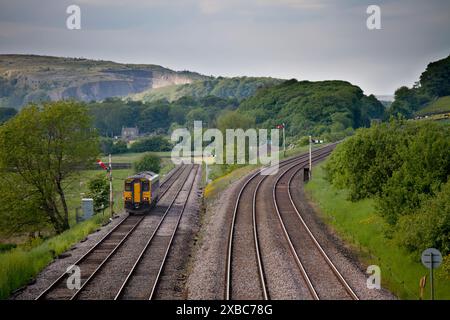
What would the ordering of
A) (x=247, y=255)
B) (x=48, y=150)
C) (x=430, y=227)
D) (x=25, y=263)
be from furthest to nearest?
(x=48, y=150), (x=247, y=255), (x=25, y=263), (x=430, y=227)

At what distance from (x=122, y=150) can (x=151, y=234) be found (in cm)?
10705

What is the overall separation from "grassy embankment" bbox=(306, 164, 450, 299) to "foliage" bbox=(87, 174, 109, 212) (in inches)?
684

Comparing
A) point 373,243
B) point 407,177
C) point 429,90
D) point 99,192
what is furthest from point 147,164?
point 407,177

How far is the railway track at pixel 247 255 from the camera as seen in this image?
20.7 metres

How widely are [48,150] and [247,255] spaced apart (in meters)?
23.4

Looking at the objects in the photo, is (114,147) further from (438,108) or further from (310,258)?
(310,258)

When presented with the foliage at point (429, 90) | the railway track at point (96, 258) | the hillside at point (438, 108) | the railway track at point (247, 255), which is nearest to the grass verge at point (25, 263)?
the railway track at point (96, 258)

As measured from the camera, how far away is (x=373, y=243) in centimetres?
2712

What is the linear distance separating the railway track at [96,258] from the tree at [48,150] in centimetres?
786

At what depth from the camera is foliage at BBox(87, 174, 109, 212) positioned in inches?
1897

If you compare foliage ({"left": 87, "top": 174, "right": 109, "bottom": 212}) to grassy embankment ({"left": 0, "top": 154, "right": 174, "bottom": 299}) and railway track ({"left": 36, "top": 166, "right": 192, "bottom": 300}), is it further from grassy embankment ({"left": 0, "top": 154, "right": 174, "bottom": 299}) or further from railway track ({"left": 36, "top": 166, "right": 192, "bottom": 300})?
railway track ({"left": 36, "top": 166, "right": 192, "bottom": 300})

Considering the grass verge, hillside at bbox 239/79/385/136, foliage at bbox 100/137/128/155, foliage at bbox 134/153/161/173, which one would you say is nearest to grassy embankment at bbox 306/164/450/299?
the grass verge

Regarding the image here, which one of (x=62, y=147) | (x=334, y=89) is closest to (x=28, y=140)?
(x=62, y=147)

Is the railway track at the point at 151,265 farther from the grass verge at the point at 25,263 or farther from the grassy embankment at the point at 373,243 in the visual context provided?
the grassy embankment at the point at 373,243
